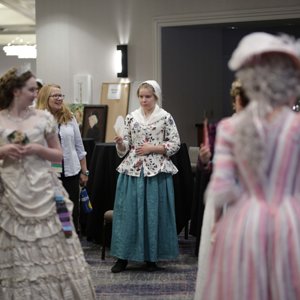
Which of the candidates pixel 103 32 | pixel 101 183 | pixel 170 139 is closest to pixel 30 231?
pixel 170 139

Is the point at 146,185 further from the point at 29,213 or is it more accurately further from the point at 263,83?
the point at 263,83

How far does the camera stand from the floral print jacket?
4.11m

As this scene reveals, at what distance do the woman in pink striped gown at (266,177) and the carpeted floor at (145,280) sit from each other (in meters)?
1.89

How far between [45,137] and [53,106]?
3.69ft

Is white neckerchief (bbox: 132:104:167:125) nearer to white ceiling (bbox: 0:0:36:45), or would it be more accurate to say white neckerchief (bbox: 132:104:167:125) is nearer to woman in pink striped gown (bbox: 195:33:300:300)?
woman in pink striped gown (bbox: 195:33:300:300)

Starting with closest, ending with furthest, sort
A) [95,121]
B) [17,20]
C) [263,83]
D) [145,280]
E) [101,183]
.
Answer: [263,83], [145,280], [101,183], [95,121], [17,20]

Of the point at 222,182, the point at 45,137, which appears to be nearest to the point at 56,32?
the point at 45,137

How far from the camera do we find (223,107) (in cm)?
960

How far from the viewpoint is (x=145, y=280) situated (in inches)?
161

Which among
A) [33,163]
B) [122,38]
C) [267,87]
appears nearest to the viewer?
[267,87]

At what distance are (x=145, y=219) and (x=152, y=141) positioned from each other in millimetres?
560

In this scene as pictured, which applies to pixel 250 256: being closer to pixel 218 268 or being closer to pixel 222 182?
pixel 218 268

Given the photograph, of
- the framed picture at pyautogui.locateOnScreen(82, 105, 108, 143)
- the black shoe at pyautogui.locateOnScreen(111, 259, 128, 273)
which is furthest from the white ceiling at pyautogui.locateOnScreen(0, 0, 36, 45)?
the black shoe at pyautogui.locateOnScreen(111, 259, 128, 273)

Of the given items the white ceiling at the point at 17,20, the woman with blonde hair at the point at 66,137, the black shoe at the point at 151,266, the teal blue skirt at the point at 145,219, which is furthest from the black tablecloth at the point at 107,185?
the white ceiling at the point at 17,20
